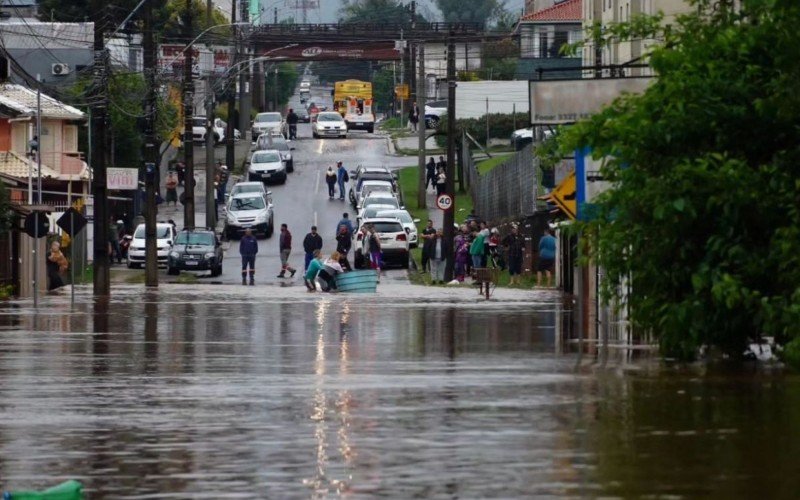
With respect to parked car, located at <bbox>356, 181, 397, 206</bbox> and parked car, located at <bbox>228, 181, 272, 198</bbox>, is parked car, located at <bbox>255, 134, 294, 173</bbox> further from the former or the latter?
parked car, located at <bbox>228, 181, 272, 198</bbox>

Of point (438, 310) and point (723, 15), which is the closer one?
point (723, 15)

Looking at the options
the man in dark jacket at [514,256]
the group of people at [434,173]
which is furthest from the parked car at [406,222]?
the man in dark jacket at [514,256]

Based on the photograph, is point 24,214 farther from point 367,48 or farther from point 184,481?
point 367,48

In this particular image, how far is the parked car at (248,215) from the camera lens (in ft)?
210

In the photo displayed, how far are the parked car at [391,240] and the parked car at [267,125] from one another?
45.4 meters

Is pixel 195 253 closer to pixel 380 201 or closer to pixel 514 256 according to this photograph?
pixel 514 256

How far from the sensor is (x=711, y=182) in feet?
56.2

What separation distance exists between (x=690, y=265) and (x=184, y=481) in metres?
8.32

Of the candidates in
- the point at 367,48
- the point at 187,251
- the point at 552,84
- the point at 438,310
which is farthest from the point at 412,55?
the point at 552,84

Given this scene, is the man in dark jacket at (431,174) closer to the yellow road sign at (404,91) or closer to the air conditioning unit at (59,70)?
the air conditioning unit at (59,70)

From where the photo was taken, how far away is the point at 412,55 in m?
113

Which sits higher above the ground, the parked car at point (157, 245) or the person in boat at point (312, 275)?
the parked car at point (157, 245)

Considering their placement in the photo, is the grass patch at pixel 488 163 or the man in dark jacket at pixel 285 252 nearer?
the man in dark jacket at pixel 285 252

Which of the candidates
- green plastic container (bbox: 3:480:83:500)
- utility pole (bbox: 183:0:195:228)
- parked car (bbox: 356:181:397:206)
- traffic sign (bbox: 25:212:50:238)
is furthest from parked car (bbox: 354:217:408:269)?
green plastic container (bbox: 3:480:83:500)
